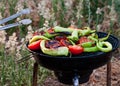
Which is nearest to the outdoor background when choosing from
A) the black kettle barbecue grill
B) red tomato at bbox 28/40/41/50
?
red tomato at bbox 28/40/41/50

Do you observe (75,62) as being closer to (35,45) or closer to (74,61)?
(74,61)

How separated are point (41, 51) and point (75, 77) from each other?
0.99 ft

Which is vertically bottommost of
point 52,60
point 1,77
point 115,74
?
point 115,74

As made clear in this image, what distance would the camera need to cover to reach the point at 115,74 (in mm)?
3836

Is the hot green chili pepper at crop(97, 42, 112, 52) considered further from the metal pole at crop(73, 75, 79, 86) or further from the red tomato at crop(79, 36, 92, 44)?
the metal pole at crop(73, 75, 79, 86)

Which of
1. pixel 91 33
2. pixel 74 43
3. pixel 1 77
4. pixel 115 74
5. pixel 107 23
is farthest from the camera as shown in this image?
pixel 107 23

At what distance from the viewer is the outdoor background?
11.5 feet

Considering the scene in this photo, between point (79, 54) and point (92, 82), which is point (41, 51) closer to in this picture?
point (79, 54)

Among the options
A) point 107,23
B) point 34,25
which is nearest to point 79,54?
point 107,23

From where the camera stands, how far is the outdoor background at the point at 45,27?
11.5ft

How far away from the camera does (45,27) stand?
11.6 feet

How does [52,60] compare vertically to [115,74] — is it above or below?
above

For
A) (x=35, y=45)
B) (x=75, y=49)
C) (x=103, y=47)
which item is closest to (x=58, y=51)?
(x=75, y=49)

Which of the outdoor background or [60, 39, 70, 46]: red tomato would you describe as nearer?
[60, 39, 70, 46]: red tomato
